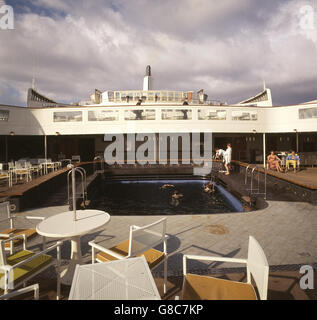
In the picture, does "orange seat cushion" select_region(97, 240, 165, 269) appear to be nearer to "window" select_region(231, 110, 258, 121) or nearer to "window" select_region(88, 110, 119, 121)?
"window" select_region(88, 110, 119, 121)

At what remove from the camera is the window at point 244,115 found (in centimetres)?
1878

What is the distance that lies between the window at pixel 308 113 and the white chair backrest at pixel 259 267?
20.3 metres

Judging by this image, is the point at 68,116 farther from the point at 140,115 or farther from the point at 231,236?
the point at 231,236

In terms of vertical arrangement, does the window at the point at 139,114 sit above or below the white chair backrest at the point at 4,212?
above

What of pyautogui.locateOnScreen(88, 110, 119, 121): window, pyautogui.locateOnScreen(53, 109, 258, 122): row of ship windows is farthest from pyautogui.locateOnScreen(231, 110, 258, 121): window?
pyautogui.locateOnScreen(88, 110, 119, 121): window

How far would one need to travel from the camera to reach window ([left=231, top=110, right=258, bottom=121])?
61.6ft

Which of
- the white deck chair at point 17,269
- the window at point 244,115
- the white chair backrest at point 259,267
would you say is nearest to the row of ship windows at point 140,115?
the window at point 244,115

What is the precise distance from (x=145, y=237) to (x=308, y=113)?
20884 millimetres

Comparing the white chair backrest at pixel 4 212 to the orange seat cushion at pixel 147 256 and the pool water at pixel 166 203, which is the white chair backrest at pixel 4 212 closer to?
the orange seat cushion at pixel 147 256

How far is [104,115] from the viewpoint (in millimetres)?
18500

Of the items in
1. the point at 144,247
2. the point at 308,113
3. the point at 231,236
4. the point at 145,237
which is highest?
the point at 308,113

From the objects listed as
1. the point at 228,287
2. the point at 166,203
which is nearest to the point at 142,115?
the point at 166,203

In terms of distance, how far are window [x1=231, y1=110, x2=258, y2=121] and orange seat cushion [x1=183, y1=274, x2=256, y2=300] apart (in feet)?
61.1

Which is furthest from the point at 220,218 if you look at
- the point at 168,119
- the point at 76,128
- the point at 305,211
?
the point at 76,128
